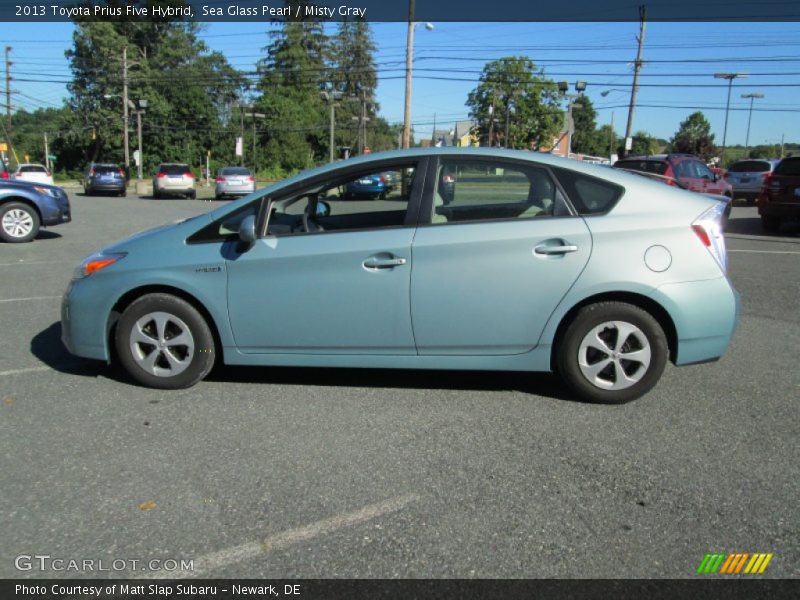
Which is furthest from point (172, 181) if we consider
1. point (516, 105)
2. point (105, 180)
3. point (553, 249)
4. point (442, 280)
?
point (516, 105)

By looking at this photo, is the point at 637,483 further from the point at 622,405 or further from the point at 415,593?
the point at 415,593

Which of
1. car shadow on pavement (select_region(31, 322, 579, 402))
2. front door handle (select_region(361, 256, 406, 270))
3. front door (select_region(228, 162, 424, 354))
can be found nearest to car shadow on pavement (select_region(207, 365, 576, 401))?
car shadow on pavement (select_region(31, 322, 579, 402))

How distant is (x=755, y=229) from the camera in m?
15.8

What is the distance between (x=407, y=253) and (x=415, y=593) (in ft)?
7.26

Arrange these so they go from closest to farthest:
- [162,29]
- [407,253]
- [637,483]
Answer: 1. [637,483]
2. [407,253]
3. [162,29]

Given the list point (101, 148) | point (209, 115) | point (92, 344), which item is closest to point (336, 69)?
point (209, 115)

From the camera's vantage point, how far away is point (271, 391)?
4609 mm

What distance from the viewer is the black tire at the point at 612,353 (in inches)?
165

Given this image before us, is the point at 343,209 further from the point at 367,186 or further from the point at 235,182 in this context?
the point at 235,182

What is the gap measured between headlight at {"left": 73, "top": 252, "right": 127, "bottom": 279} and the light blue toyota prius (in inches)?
0.8

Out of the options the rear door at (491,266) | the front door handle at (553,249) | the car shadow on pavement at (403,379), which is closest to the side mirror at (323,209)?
the rear door at (491,266)

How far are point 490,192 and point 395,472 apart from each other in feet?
6.42

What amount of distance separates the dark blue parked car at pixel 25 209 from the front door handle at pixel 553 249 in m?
11.2

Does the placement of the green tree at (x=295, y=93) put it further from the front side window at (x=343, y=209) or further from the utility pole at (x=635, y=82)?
the front side window at (x=343, y=209)
